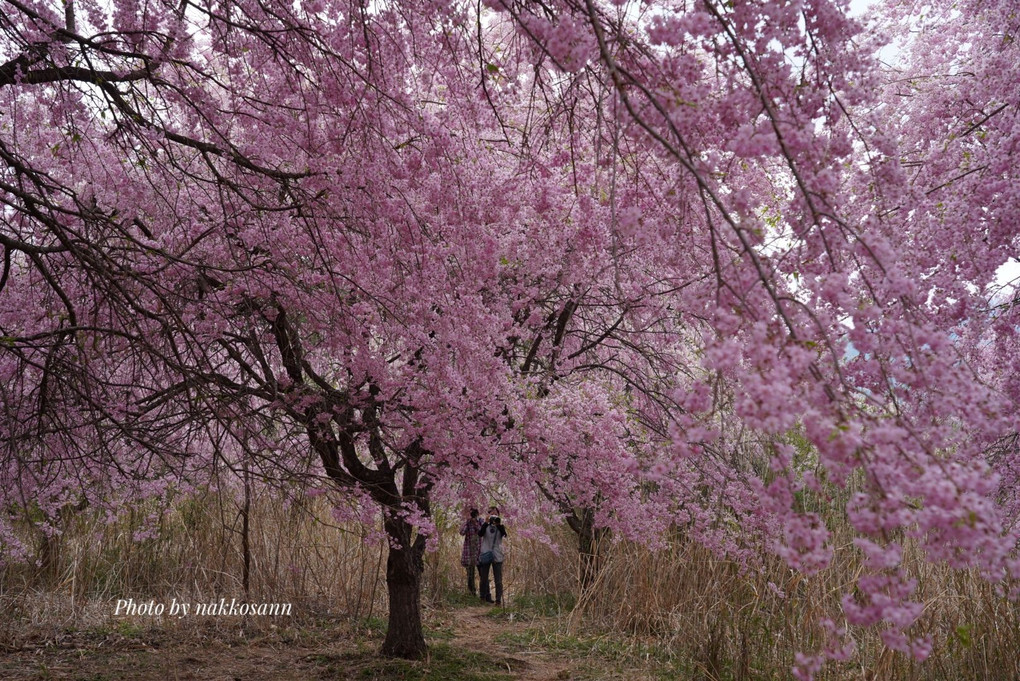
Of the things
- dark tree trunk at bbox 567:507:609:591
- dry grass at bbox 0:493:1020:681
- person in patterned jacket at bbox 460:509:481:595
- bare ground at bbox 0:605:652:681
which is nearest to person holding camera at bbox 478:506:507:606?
person in patterned jacket at bbox 460:509:481:595

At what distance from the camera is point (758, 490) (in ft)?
6.09

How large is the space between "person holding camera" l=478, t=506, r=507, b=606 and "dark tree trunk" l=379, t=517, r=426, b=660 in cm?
315

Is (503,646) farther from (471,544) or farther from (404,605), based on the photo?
(471,544)

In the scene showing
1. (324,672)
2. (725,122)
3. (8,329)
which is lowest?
(324,672)

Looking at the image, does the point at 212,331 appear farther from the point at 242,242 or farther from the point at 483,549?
the point at 483,549

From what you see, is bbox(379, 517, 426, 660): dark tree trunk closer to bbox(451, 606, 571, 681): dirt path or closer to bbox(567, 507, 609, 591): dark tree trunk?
bbox(451, 606, 571, 681): dirt path

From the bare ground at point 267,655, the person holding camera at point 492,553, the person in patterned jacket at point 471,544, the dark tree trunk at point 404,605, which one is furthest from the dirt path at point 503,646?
the person in patterned jacket at point 471,544

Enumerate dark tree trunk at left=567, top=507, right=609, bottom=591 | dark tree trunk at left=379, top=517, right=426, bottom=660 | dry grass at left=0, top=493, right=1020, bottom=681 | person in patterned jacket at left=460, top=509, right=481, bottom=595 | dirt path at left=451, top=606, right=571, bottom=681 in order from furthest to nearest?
person in patterned jacket at left=460, top=509, right=481, bottom=595, dark tree trunk at left=567, top=507, right=609, bottom=591, dark tree trunk at left=379, top=517, right=426, bottom=660, dirt path at left=451, top=606, right=571, bottom=681, dry grass at left=0, top=493, right=1020, bottom=681

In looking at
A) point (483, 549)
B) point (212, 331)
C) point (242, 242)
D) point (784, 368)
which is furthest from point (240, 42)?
point (483, 549)

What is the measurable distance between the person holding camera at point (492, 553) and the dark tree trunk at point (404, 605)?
10.3 feet

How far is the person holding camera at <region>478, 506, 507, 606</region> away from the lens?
32.2ft

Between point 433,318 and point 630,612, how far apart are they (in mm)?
3544

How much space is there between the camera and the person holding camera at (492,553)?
9812mm

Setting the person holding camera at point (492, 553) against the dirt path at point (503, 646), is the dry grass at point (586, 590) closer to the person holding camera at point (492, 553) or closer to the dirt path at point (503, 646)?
the person holding camera at point (492, 553)
